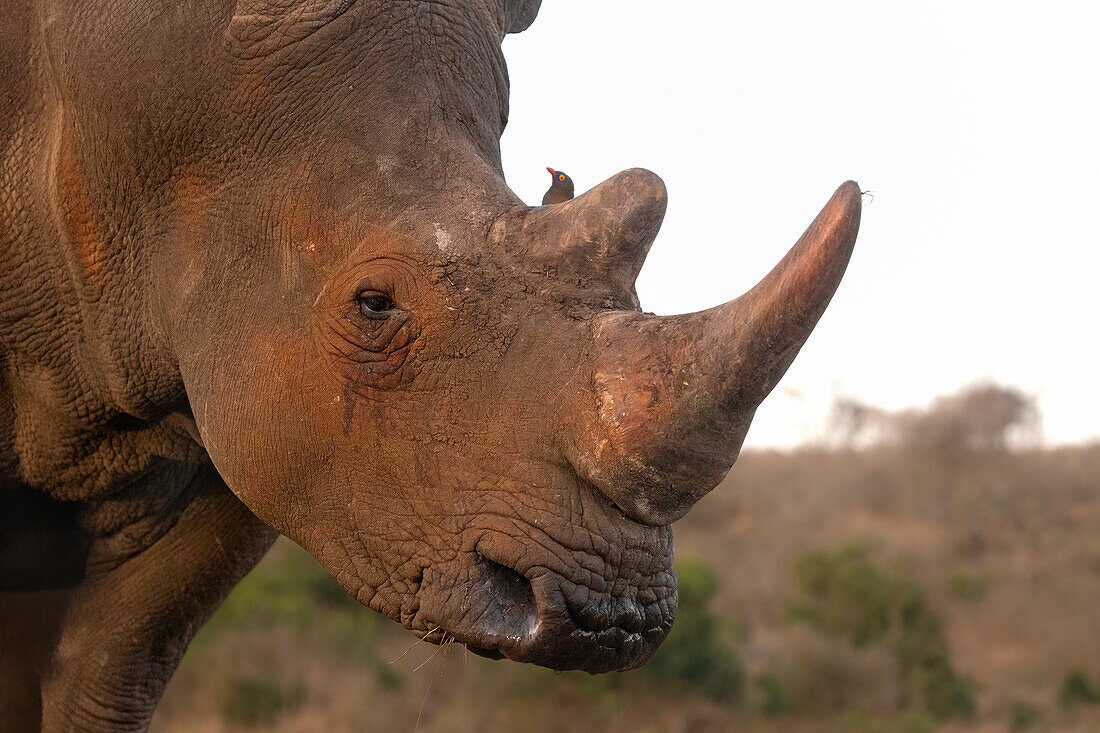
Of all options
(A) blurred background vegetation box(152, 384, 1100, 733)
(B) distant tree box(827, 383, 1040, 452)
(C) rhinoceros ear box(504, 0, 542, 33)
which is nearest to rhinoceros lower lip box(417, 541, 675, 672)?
(C) rhinoceros ear box(504, 0, 542, 33)

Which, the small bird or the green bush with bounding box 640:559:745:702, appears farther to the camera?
the green bush with bounding box 640:559:745:702

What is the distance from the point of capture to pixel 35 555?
374 cm

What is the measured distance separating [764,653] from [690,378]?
17400 mm

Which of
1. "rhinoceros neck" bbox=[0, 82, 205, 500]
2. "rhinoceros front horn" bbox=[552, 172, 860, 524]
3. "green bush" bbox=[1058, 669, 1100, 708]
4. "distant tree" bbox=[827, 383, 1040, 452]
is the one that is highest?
"rhinoceros front horn" bbox=[552, 172, 860, 524]

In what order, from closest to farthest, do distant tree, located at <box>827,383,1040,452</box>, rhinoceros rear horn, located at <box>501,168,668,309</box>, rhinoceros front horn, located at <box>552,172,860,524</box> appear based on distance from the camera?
rhinoceros front horn, located at <box>552,172,860,524</box>, rhinoceros rear horn, located at <box>501,168,668,309</box>, distant tree, located at <box>827,383,1040,452</box>

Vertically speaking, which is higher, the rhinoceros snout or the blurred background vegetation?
the rhinoceros snout

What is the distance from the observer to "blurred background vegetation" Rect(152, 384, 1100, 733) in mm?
15117

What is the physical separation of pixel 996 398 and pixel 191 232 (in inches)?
1609

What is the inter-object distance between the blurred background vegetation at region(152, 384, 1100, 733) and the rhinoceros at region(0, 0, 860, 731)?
5.41 m

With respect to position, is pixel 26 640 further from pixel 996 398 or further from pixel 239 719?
pixel 996 398

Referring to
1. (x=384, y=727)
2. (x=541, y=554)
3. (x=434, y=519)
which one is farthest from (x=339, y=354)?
(x=384, y=727)

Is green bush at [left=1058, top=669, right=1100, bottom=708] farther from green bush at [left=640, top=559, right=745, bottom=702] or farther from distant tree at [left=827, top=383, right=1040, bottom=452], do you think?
distant tree at [left=827, top=383, right=1040, bottom=452]

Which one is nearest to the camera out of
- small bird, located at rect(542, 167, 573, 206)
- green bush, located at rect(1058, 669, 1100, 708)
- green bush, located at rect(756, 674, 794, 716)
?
small bird, located at rect(542, 167, 573, 206)

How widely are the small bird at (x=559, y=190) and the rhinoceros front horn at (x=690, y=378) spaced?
22.1 inches
